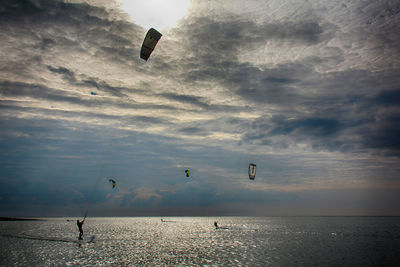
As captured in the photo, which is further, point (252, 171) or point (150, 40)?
point (252, 171)

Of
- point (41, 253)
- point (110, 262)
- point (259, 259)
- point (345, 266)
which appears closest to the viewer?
point (345, 266)

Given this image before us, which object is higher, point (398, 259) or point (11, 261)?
point (398, 259)

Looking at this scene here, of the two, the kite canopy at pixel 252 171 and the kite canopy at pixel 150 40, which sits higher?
the kite canopy at pixel 150 40

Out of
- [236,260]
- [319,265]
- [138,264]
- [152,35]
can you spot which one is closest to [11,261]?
[138,264]

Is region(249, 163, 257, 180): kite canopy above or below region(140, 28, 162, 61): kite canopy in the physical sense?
below

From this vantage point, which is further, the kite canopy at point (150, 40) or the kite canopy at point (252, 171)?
the kite canopy at point (252, 171)

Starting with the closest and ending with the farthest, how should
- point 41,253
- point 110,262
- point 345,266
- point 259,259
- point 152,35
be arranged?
point 152,35
point 345,266
point 110,262
point 259,259
point 41,253

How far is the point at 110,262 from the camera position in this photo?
4044 centimetres

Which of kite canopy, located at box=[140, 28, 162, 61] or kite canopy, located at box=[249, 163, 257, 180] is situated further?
kite canopy, located at box=[249, 163, 257, 180]

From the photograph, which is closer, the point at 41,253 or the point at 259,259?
the point at 259,259

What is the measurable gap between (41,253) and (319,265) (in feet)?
152

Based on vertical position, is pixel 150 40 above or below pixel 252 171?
above

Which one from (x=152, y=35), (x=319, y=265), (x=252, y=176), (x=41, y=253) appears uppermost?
(x=152, y=35)

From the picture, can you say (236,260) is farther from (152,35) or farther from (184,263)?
(152,35)
